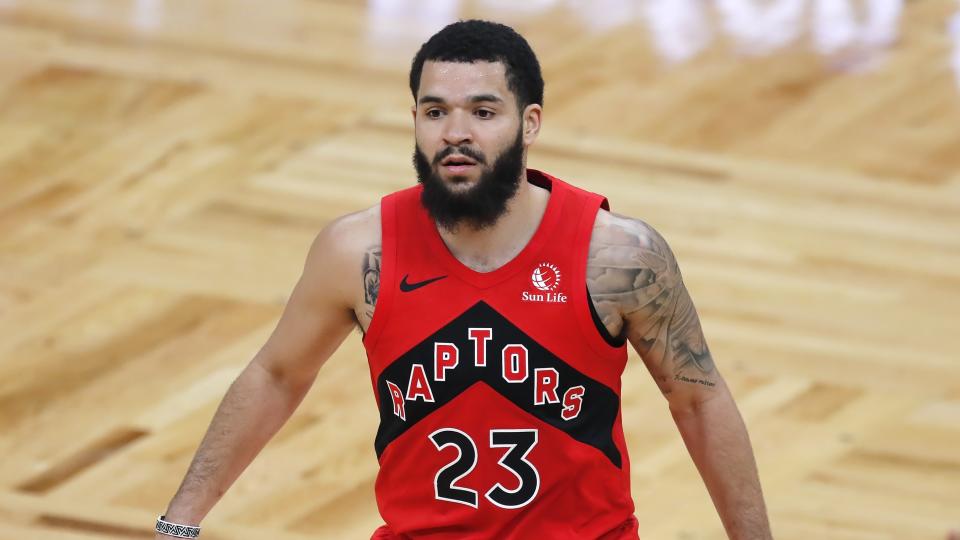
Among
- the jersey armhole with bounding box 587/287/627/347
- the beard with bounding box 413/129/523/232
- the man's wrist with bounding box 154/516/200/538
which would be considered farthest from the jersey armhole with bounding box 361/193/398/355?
the man's wrist with bounding box 154/516/200/538

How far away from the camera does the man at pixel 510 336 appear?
3.22 meters

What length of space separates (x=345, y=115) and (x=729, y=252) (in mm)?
1795

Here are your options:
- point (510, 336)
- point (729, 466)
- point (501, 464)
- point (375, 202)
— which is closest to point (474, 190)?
point (510, 336)

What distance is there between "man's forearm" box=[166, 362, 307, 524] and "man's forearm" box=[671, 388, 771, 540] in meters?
0.73

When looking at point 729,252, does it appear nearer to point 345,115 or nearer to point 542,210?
point 345,115

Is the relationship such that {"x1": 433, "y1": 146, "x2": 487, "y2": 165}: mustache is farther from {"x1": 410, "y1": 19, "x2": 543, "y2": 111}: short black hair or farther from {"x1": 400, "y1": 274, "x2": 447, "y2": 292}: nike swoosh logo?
{"x1": 400, "y1": 274, "x2": 447, "y2": 292}: nike swoosh logo

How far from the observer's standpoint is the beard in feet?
10.2

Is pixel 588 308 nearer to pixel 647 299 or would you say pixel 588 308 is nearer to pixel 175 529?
pixel 647 299

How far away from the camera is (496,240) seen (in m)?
3.27

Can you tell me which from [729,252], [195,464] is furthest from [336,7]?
[195,464]

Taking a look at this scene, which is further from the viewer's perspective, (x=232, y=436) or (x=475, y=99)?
(x=232, y=436)

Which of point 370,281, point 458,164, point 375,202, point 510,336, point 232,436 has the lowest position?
point 232,436

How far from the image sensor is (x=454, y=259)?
3.27m

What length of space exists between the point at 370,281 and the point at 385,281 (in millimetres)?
35
